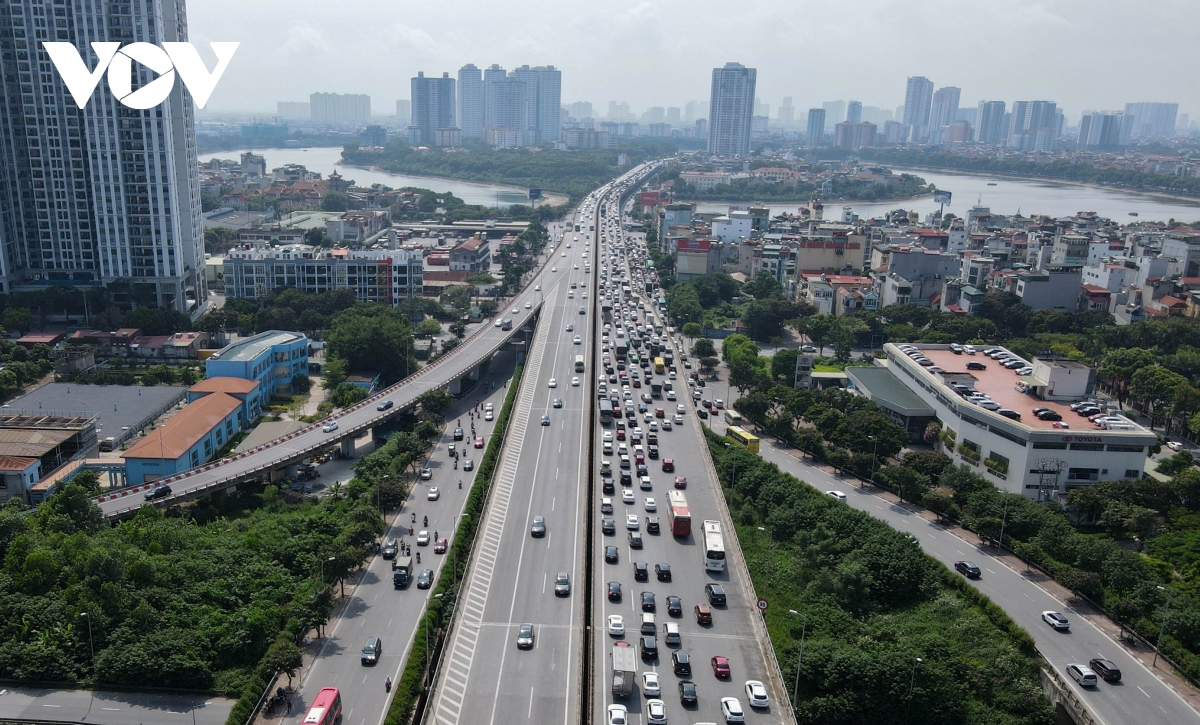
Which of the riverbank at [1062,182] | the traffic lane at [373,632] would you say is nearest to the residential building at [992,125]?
the riverbank at [1062,182]

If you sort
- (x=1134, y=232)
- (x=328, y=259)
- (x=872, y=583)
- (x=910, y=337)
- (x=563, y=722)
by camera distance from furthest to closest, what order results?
(x=1134, y=232) < (x=328, y=259) < (x=910, y=337) < (x=872, y=583) < (x=563, y=722)

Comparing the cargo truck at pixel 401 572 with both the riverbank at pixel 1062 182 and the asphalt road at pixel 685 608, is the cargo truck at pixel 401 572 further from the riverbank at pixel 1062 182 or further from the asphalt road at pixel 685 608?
the riverbank at pixel 1062 182

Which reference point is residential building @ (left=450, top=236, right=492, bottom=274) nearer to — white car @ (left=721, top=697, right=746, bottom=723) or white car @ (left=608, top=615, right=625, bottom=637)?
white car @ (left=608, top=615, right=625, bottom=637)

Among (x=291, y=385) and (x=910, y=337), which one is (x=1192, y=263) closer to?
(x=910, y=337)

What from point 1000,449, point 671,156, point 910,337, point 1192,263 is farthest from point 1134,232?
point 671,156

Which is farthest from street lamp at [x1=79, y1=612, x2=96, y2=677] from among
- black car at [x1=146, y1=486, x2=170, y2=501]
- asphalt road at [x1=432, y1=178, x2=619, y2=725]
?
asphalt road at [x1=432, y1=178, x2=619, y2=725]

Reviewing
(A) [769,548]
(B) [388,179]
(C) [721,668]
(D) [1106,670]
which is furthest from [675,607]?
(B) [388,179]
